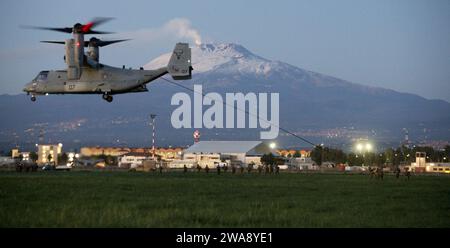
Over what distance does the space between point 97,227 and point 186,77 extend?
4045cm

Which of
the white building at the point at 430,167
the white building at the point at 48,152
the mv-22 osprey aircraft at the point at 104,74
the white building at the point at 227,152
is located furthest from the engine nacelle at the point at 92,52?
the white building at the point at 227,152

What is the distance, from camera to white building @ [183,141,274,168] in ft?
484

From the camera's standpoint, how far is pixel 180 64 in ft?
211

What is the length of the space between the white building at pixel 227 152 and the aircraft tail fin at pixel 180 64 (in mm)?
76414

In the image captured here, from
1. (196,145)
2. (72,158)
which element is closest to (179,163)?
(72,158)

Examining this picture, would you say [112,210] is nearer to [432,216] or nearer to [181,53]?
[432,216]

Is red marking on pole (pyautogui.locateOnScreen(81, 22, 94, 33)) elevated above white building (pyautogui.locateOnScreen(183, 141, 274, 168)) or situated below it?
above

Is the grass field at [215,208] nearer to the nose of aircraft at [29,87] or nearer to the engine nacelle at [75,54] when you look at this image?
the engine nacelle at [75,54]

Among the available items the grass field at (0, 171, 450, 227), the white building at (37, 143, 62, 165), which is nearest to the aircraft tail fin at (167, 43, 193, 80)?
the grass field at (0, 171, 450, 227)

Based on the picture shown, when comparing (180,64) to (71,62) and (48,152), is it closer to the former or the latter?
(71,62)

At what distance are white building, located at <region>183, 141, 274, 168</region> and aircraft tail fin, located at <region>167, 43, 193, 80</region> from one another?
7641 centimetres

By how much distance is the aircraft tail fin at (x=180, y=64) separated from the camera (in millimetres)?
63969

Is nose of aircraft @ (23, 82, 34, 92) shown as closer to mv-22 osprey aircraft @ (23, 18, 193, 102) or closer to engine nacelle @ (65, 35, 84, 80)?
mv-22 osprey aircraft @ (23, 18, 193, 102)
